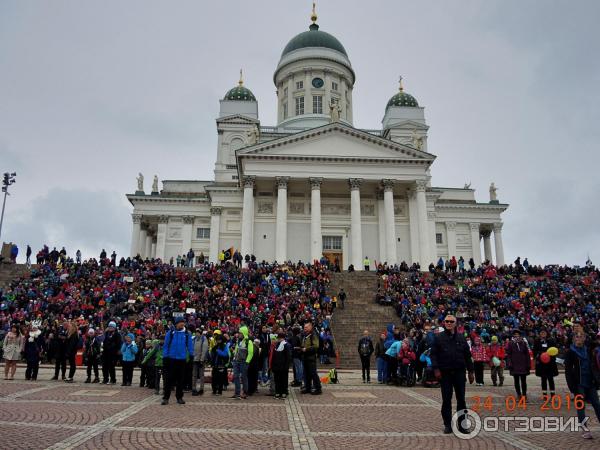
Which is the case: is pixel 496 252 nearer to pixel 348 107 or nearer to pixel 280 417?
pixel 348 107

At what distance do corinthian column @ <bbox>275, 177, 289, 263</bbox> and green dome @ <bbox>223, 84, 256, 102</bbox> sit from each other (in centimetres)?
2290

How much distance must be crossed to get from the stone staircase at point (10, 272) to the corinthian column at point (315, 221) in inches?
798

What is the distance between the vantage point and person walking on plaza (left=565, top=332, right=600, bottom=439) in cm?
768

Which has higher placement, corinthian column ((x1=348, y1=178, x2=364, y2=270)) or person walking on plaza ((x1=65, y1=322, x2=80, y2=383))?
corinthian column ((x1=348, y1=178, x2=364, y2=270))

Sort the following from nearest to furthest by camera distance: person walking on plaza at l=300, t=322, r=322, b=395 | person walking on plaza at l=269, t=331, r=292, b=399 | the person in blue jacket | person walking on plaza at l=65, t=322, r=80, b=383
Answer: the person in blue jacket
person walking on plaza at l=269, t=331, r=292, b=399
person walking on plaza at l=300, t=322, r=322, b=395
person walking on plaza at l=65, t=322, r=80, b=383

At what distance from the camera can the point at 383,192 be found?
4297cm

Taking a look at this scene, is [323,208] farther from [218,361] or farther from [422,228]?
[218,361]

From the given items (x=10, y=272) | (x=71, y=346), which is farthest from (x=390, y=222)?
(x=71, y=346)

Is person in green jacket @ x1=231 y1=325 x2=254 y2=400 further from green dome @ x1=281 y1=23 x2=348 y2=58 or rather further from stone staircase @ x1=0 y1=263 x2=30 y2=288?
green dome @ x1=281 y1=23 x2=348 y2=58

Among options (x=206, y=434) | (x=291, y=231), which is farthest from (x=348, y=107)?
(x=206, y=434)

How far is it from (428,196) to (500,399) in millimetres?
39166

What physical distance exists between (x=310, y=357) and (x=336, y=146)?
3160 centimetres

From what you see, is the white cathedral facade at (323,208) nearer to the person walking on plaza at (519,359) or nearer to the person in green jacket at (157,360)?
the person in green jacket at (157,360)

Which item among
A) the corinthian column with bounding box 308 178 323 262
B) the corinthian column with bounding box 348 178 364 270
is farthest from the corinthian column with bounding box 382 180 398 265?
the corinthian column with bounding box 308 178 323 262
